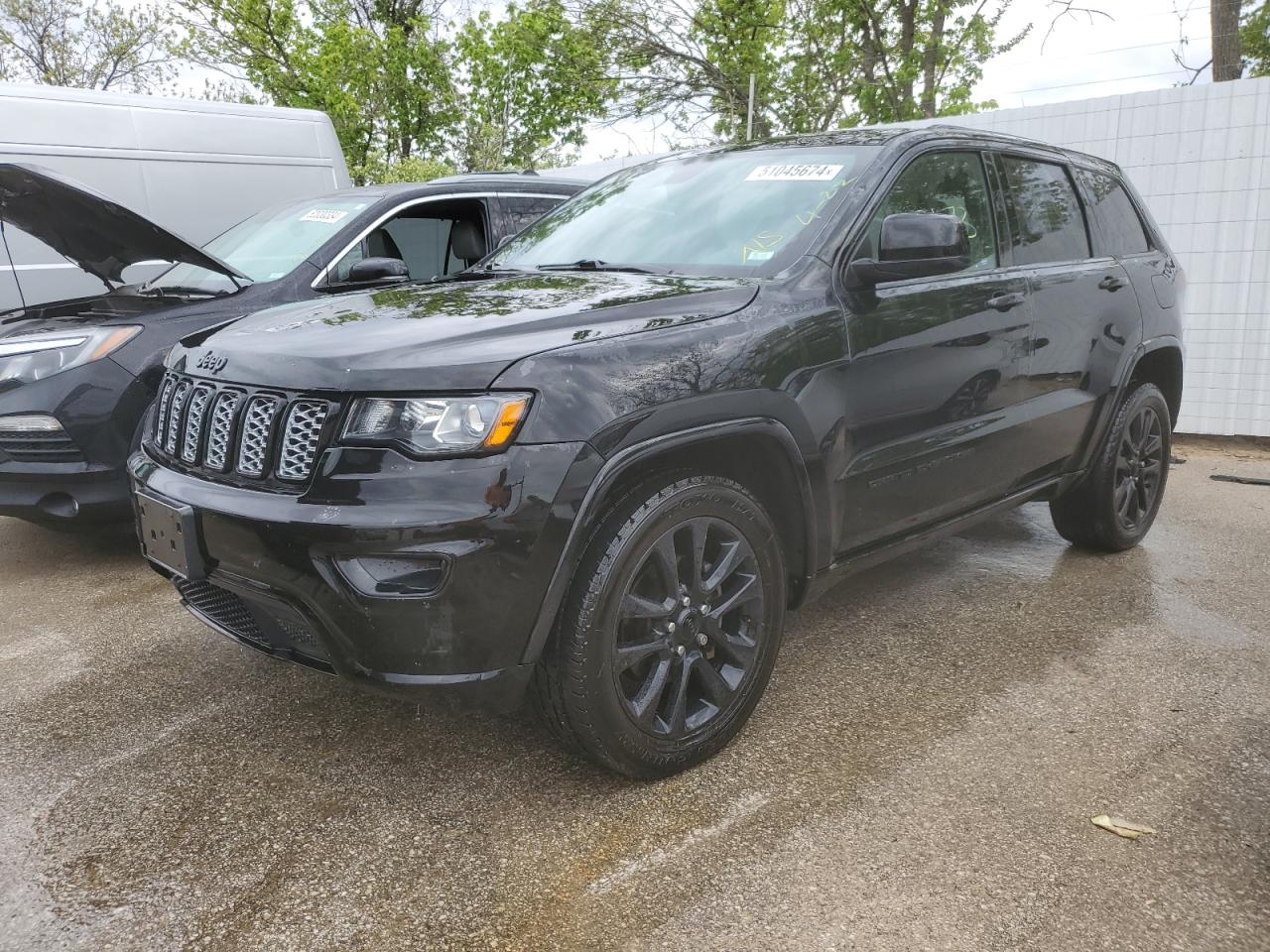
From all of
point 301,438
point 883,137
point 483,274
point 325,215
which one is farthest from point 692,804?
point 325,215

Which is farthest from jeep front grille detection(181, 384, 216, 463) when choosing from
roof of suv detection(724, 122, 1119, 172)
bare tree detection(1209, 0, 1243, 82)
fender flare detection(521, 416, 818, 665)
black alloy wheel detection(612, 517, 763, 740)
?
bare tree detection(1209, 0, 1243, 82)

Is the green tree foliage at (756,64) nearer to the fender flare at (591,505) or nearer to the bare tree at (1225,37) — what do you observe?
the bare tree at (1225,37)

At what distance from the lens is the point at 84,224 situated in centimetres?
423

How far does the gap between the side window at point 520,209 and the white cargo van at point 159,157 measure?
1393mm

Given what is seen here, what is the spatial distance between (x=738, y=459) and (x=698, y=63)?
77.6ft

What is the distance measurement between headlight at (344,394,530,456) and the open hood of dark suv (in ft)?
7.76

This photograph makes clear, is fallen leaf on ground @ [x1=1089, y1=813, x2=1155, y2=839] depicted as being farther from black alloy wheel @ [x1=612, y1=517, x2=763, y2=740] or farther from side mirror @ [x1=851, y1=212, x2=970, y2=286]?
side mirror @ [x1=851, y1=212, x2=970, y2=286]

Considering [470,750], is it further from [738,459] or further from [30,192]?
[30,192]

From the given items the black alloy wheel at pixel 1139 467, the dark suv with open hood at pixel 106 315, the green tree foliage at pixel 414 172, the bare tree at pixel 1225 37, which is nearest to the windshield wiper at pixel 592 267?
the dark suv with open hood at pixel 106 315

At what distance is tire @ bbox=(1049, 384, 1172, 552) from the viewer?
4.17 meters

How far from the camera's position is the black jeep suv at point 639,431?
2.07 metres

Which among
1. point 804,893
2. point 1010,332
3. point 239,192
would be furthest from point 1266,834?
point 239,192

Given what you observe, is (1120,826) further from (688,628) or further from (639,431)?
(639,431)

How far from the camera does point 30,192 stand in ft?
13.2
